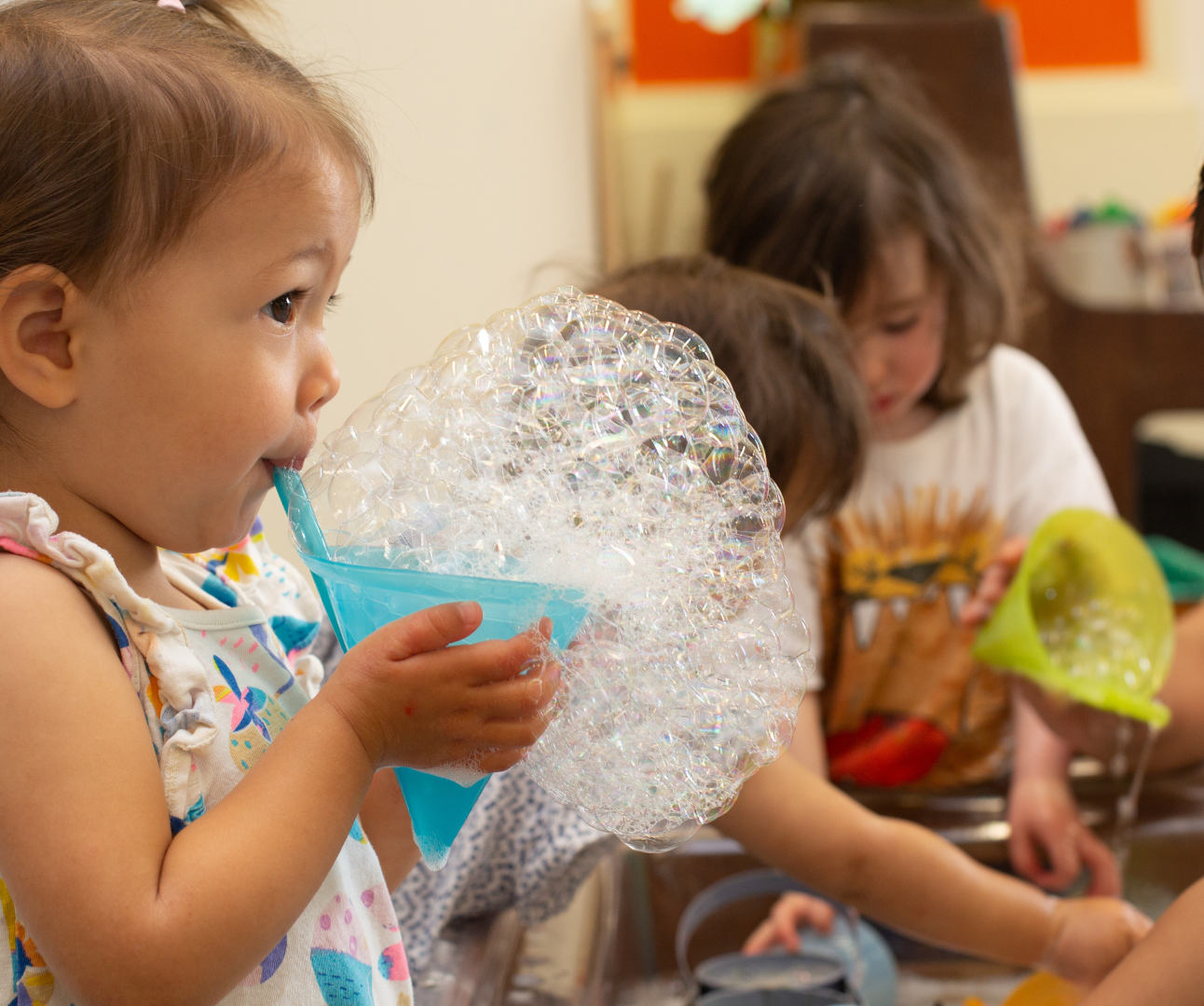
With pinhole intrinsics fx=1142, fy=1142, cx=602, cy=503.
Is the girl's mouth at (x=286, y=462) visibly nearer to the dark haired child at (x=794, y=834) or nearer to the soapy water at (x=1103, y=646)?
the dark haired child at (x=794, y=834)

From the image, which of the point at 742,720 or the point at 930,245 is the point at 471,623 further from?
the point at 930,245

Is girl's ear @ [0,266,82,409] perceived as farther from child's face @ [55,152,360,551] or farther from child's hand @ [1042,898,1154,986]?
child's hand @ [1042,898,1154,986]

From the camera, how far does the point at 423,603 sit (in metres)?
0.39

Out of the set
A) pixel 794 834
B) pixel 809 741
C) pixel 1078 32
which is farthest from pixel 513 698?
pixel 1078 32

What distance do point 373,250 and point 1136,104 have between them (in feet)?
7.28

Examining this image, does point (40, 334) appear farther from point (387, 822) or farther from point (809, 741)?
point (809, 741)

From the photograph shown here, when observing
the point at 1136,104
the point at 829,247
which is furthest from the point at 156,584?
the point at 1136,104

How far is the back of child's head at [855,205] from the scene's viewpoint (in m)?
0.99

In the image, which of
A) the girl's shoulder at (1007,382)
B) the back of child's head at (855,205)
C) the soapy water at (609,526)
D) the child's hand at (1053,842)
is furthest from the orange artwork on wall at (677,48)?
the soapy water at (609,526)

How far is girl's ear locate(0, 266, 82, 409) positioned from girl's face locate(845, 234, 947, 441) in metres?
0.70

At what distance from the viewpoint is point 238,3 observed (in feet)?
1.58

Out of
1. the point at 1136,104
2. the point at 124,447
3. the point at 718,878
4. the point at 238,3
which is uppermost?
the point at 238,3

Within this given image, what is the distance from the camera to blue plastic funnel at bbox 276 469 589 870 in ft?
1.24

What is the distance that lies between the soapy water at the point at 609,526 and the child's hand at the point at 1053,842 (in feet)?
1.61
